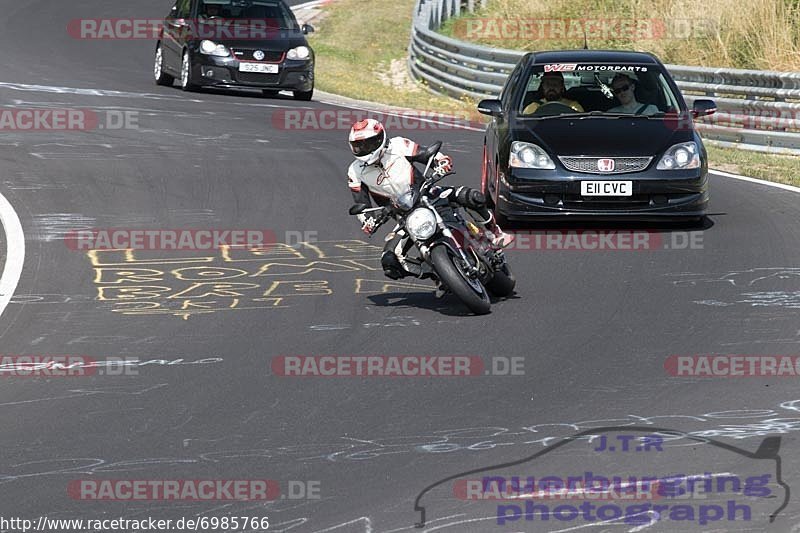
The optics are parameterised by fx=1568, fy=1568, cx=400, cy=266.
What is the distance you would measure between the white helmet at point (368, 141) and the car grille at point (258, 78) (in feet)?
45.5

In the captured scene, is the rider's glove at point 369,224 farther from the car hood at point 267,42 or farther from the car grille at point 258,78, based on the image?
the car hood at point 267,42

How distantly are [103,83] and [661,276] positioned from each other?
15466mm

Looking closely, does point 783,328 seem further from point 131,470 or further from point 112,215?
point 112,215

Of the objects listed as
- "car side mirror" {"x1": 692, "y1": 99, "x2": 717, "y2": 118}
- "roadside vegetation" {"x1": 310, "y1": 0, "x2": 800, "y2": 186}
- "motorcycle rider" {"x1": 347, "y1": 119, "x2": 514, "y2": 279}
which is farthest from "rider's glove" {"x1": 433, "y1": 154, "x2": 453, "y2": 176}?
"roadside vegetation" {"x1": 310, "y1": 0, "x2": 800, "y2": 186}

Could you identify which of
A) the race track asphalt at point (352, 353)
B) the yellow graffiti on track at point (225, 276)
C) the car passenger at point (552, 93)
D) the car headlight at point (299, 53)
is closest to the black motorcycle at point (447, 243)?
the race track asphalt at point (352, 353)

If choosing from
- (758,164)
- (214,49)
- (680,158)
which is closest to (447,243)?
(680,158)

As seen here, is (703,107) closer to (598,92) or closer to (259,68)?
(598,92)

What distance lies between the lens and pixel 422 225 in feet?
33.5

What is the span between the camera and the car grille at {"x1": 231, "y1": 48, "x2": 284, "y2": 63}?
24.1 metres

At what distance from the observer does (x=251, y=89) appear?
27.0 meters

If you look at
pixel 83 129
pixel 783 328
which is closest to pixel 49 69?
pixel 83 129

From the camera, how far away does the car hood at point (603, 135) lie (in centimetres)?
1355

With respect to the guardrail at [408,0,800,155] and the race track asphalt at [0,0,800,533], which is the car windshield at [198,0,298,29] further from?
the race track asphalt at [0,0,800,533]

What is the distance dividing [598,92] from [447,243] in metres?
4.78
